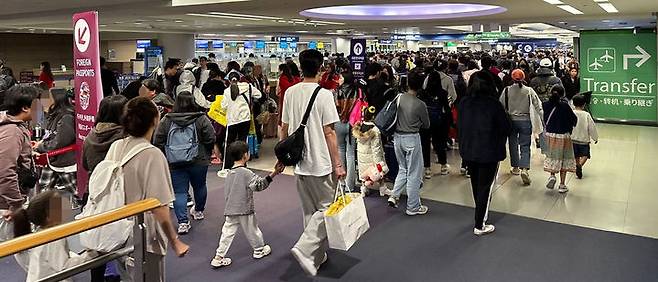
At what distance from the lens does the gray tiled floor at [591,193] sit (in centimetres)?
537

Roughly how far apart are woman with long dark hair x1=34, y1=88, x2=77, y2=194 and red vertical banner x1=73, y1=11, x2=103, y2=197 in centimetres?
55

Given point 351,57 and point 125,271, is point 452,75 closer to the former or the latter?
point 351,57

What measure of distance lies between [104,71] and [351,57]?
4.54m

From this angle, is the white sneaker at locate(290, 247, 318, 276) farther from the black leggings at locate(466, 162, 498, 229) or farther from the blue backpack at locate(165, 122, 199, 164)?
the black leggings at locate(466, 162, 498, 229)

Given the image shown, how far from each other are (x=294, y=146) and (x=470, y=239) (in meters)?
2.01

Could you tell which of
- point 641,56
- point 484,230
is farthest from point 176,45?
point 484,230

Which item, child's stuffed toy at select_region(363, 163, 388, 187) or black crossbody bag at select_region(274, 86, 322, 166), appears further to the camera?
child's stuffed toy at select_region(363, 163, 388, 187)

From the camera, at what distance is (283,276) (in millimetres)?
4062

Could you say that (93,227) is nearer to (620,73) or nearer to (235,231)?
(235,231)

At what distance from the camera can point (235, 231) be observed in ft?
14.1

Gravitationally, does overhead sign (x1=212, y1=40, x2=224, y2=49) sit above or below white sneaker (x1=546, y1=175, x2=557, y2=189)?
above

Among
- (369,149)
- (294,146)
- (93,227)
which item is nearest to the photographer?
(93,227)

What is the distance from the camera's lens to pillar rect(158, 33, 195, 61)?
65.5 feet

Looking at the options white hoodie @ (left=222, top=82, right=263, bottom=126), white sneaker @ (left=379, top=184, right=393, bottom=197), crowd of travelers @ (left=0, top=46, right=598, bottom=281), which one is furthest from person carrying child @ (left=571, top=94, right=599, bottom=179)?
white hoodie @ (left=222, top=82, right=263, bottom=126)
